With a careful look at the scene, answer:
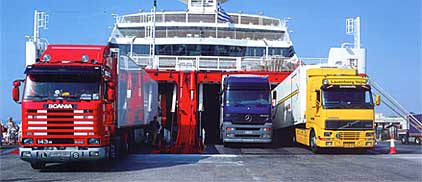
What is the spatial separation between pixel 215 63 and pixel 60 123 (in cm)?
1780

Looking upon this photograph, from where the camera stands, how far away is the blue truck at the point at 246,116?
74.6ft

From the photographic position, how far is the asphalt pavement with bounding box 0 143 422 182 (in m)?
13.1

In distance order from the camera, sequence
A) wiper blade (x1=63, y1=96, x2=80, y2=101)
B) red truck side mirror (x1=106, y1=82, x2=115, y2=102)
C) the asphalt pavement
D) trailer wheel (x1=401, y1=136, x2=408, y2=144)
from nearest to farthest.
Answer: the asphalt pavement
wiper blade (x1=63, y1=96, x2=80, y2=101)
red truck side mirror (x1=106, y1=82, x2=115, y2=102)
trailer wheel (x1=401, y1=136, x2=408, y2=144)

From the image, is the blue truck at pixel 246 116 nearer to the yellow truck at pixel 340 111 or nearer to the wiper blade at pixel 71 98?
the yellow truck at pixel 340 111

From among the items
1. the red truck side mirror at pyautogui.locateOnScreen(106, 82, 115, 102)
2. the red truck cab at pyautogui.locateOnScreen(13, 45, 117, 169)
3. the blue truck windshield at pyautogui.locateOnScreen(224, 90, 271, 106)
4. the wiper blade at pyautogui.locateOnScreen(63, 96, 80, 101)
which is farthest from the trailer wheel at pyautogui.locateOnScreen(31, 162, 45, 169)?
the blue truck windshield at pyautogui.locateOnScreen(224, 90, 271, 106)

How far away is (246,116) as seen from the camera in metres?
22.8

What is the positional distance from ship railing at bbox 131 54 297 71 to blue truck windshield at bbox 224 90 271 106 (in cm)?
710

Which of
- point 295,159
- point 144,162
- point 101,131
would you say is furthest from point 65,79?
point 295,159

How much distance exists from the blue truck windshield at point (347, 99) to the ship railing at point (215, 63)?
10.4 m

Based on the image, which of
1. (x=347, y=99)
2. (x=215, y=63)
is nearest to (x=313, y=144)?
(x=347, y=99)

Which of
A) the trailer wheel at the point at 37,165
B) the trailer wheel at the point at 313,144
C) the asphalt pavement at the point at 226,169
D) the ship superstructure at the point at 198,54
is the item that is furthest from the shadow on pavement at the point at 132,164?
the ship superstructure at the point at 198,54

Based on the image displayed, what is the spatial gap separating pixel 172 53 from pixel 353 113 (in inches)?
658

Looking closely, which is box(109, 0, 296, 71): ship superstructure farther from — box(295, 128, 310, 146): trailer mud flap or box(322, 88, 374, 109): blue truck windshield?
box(322, 88, 374, 109): blue truck windshield

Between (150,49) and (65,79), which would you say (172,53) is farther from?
(65,79)
